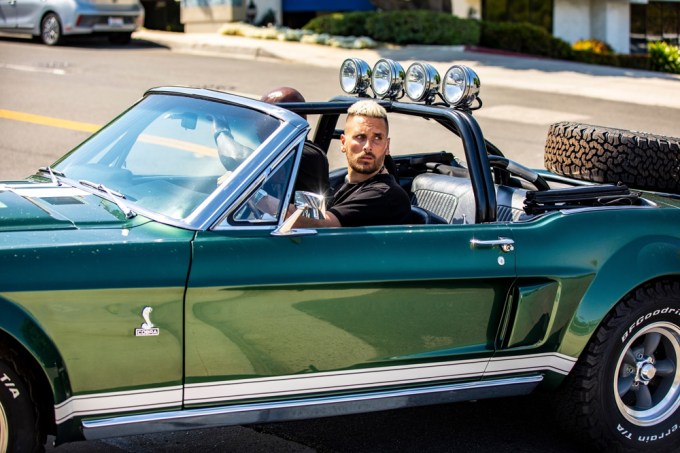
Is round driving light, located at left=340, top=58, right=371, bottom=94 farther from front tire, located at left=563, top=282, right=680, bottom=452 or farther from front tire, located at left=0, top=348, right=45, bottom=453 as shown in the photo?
front tire, located at left=0, top=348, right=45, bottom=453

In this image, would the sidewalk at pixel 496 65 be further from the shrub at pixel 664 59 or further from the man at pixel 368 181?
the man at pixel 368 181

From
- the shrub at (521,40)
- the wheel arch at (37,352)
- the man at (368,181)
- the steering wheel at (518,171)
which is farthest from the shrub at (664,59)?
the wheel arch at (37,352)

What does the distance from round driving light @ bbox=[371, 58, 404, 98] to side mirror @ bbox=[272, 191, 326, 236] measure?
142 centimetres

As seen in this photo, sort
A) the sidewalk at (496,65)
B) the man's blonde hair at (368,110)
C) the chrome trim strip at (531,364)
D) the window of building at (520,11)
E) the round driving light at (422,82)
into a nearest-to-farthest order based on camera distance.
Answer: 1. the chrome trim strip at (531,364)
2. the man's blonde hair at (368,110)
3. the round driving light at (422,82)
4. the sidewalk at (496,65)
5. the window of building at (520,11)

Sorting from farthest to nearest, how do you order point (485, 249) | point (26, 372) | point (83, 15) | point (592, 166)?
point (83, 15) < point (592, 166) < point (485, 249) < point (26, 372)

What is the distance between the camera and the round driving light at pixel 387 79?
5.06m

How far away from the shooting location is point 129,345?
11.5ft

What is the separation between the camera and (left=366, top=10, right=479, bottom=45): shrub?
20656mm

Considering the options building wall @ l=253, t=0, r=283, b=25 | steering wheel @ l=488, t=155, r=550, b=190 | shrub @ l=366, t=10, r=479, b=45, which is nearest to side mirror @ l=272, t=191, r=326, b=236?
steering wheel @ l=488, t=155, r=550, b=190

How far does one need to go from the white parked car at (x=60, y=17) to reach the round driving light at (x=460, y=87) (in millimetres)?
15323

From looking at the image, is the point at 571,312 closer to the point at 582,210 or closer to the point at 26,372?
the point at 582,210

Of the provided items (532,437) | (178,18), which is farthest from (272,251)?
(178,18)

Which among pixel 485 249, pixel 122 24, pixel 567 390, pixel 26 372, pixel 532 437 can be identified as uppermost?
pixel 122 24

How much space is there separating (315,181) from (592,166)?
1.72 m
